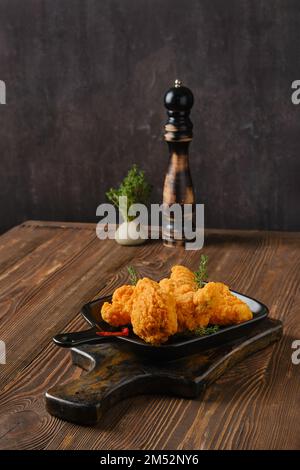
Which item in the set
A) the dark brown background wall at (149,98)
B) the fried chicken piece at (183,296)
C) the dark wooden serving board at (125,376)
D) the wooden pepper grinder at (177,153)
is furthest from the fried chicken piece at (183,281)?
the dark brown background wall at (149,98)

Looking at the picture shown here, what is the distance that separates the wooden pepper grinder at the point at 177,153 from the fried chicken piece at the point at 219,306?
2.41 feet

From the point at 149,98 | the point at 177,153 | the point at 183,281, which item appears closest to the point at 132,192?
the point at 177,153

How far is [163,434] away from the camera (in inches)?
39.3

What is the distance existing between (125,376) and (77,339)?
0.09 m

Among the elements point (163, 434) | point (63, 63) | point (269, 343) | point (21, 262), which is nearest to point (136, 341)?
point (163, 434)

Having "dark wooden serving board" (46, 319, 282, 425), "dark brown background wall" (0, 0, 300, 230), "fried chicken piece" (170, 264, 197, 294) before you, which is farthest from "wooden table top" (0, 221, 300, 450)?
"dark brown background wall" (0, 0, 300, 230)

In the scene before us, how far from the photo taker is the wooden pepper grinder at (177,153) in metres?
1.92

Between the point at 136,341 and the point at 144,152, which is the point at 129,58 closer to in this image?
the point at 144,152

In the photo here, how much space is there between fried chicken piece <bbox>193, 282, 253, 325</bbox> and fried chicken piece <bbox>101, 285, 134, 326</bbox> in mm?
109

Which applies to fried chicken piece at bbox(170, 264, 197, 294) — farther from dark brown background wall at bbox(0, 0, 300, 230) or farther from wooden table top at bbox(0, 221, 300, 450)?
dark brown background wall at bbox(0, 0, 300, 230)

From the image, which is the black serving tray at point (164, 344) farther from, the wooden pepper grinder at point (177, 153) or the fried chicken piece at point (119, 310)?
the wooden pepper grinder at point (177, 153)

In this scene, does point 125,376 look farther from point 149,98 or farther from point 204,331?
point 149,98

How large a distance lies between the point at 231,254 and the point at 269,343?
23.8 inches

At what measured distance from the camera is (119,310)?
116 centimetres
